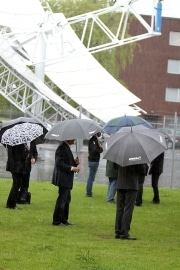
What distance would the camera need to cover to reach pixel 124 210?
42.7 ft

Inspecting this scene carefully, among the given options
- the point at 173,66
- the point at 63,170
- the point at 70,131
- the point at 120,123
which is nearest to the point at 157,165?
the point at 120,123

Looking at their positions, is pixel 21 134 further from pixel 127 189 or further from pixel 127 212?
pixel 127 212

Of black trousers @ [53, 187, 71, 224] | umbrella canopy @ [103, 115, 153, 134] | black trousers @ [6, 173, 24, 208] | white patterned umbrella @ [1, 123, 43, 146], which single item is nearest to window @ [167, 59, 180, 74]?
umbrella canopy @ [103, 115, 153, 134]

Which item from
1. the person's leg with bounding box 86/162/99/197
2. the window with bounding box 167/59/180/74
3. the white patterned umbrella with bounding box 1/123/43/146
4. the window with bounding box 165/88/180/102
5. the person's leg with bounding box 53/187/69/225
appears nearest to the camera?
the person's leg with bounding box 53/187/69/225

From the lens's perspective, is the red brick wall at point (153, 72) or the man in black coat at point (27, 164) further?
the red brick wall at point (153, 72)

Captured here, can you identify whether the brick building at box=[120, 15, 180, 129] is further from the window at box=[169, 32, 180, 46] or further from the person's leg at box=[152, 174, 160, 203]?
the person's leg at box=[152, 174, 160, 203]

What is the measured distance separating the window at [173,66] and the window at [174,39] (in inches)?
63.1

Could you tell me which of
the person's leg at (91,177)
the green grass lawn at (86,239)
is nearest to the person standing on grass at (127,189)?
the green grass lawn at (86,239)

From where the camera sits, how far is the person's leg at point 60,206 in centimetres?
1397

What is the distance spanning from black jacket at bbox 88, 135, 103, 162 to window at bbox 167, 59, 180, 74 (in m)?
57.3

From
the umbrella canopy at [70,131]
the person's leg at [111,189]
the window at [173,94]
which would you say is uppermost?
the umbrella canopy at [70,131]

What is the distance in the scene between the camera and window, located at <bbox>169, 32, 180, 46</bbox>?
75688 millimetres

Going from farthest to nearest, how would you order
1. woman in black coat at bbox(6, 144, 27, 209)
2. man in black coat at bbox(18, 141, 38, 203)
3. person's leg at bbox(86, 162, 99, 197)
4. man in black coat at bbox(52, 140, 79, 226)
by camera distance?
person's leg at bbox(86, 162, 99, 197), man in black coat at bbox(18, 141, 38, 203), woman in black coat at bbox(6, 144, 27, 209), man in black coat at bbox(52, 140, 79, 226)

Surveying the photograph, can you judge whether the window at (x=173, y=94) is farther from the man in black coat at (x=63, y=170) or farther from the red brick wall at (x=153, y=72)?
the man in black coat at (x=63, y=170)
